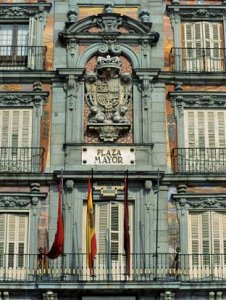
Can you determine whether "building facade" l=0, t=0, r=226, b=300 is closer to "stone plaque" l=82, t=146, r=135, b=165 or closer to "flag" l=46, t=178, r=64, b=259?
"stone plaque" l=82, t=146, r=135, b=165

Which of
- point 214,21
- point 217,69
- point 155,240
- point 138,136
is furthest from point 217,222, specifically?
point 214,21

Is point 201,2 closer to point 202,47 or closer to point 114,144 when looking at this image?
point 202,47

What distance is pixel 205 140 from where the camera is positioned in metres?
26.3

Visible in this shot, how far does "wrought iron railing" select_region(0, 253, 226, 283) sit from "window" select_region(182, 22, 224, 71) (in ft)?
21.7

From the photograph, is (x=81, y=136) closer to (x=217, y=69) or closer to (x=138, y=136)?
(x=138, y=136)

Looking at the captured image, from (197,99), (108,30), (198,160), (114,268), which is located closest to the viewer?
(114,268)

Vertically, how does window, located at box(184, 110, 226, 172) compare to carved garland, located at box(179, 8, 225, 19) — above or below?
below

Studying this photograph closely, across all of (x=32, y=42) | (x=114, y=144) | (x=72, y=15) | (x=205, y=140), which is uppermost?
(x=72, y=15)

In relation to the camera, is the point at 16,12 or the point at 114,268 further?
the point at 16,12

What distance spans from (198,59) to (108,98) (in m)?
3.50

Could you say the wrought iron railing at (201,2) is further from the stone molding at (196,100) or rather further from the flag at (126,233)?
the flag at (126,233)

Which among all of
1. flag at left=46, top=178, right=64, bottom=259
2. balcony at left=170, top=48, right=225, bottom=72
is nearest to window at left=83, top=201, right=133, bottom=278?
flag at left=46, top=178, right=64, bottom=259

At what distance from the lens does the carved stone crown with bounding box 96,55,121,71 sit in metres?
26.6

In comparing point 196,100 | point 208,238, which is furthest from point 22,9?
point 208,238
